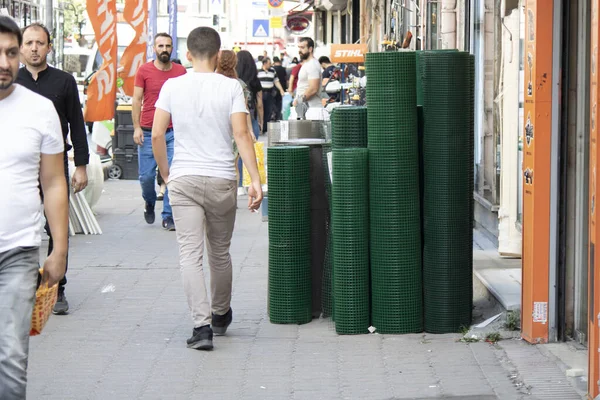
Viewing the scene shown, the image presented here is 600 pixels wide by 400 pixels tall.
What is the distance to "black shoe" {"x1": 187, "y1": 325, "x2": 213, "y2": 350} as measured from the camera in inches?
273

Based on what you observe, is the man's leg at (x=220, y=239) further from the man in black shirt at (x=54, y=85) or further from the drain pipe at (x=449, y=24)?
the drain pipe at (x=449, y=24)

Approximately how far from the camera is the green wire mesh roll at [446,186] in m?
7.15

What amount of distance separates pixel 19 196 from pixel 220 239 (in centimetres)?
274

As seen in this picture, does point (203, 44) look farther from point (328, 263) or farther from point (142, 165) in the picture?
point (142, 165)

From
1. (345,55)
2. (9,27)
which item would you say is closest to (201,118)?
(9,27)

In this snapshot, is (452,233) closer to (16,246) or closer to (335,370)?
(335,370)

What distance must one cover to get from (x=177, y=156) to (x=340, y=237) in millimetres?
1063

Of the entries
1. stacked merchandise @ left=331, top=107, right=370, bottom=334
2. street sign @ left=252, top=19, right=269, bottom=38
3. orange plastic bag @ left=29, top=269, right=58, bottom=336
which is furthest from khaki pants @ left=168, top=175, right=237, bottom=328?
street sign @ left=252, top=19, right=269, bottom=38

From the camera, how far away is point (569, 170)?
21.7 feet

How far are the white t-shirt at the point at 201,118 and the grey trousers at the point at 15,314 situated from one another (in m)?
2.52

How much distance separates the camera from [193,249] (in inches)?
273

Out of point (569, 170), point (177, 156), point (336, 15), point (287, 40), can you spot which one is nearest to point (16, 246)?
point (177, 156)

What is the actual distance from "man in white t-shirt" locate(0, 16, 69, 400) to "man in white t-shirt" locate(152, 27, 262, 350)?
2.38 m

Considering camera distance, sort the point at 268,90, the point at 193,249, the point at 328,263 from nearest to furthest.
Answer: the point at 193,249, the point at 328,263, the point at 268,90
